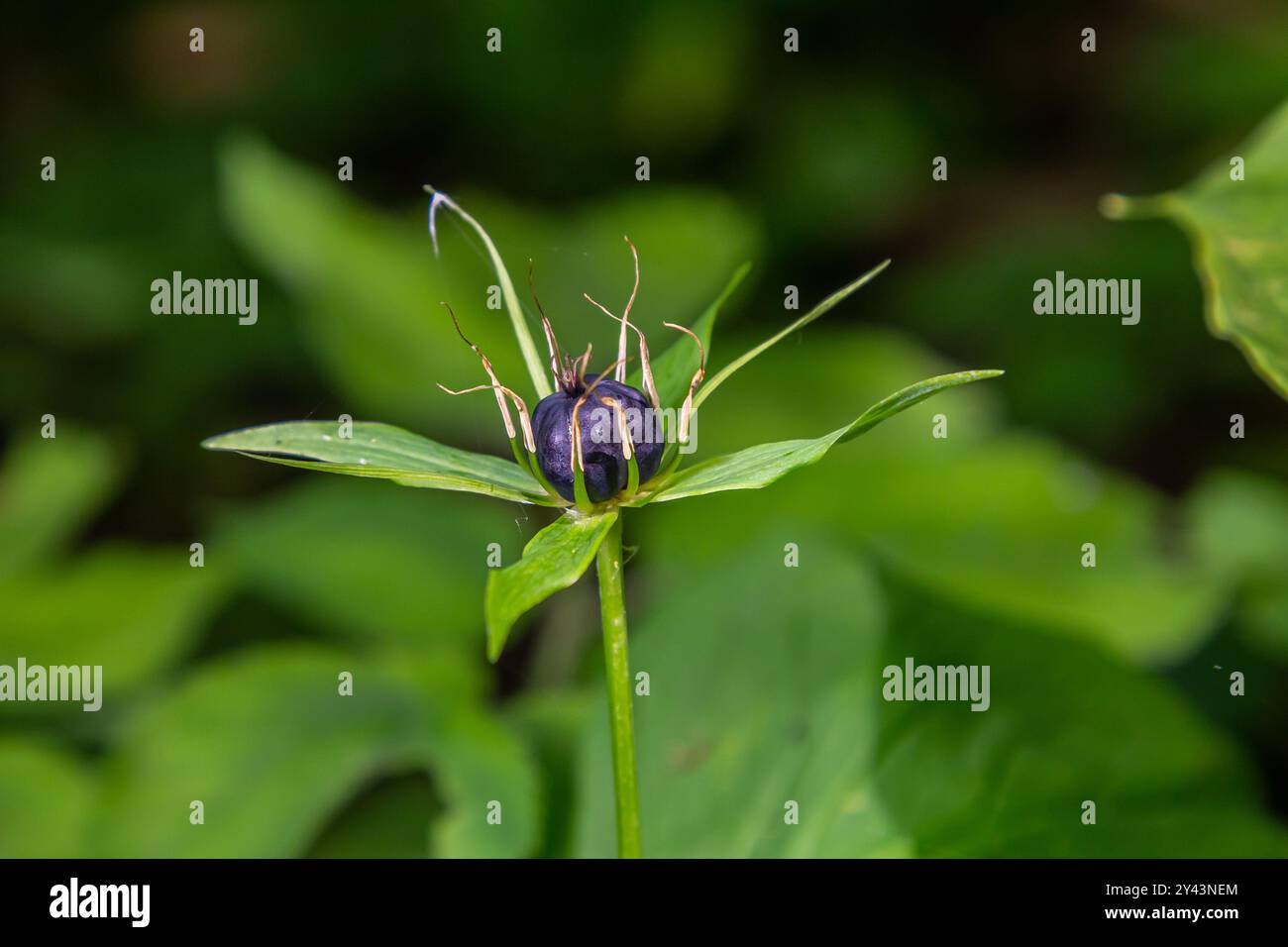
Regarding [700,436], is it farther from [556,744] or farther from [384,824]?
[384,824]

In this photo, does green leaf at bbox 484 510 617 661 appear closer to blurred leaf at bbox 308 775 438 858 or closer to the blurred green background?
the blurred green background

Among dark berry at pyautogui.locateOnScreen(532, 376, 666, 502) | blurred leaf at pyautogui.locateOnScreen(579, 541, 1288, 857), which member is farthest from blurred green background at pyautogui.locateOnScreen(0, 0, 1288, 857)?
dark berry at pyautogui.locateOnScreen(532, 376, 666, 502)

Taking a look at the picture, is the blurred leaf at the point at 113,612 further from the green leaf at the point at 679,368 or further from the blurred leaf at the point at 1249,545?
the blurred leaf at the point at 1249,545

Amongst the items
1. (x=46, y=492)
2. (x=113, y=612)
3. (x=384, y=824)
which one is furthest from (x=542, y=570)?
(x=46, y=492)

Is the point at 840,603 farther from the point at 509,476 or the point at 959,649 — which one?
the point at 509,476

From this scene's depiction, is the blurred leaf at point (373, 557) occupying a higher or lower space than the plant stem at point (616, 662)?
higher

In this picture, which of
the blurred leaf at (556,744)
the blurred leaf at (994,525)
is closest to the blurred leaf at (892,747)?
the blurred leaf at (556,744)

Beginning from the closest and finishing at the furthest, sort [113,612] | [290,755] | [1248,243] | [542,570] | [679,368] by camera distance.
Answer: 1. [542,570]
2. [679,368]
3. [1248,243]
4. [290,755]
5. [113,612]
